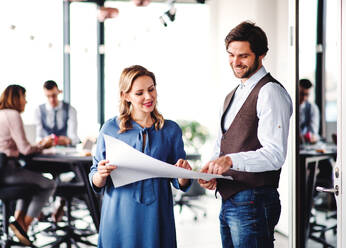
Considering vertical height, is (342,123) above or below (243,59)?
below

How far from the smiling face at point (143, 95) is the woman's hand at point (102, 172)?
0.33 meters

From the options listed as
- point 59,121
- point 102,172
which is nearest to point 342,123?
point 102,172

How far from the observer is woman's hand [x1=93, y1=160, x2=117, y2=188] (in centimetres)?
177

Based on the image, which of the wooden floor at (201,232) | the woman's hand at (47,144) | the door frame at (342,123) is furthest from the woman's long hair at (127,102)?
the woman's hand at (47,144)

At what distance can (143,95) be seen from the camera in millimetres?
1982

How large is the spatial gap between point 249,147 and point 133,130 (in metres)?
0.52

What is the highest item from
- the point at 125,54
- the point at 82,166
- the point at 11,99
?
the point at 125,54

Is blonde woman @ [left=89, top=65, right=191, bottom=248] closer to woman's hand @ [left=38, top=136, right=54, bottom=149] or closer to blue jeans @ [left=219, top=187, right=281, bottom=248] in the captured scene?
blue jeans @ [left=219, top=187, right=281, bottom=248]

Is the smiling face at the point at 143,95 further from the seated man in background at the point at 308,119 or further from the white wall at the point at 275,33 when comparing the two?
the white wall at the point at 275,33

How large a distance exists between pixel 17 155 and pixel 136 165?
274 centimetres

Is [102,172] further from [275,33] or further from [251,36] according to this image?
[275,33]

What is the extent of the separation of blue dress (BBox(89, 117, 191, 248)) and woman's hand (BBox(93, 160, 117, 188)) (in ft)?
0.19

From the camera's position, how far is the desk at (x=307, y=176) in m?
3.16

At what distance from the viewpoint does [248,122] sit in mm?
1812
